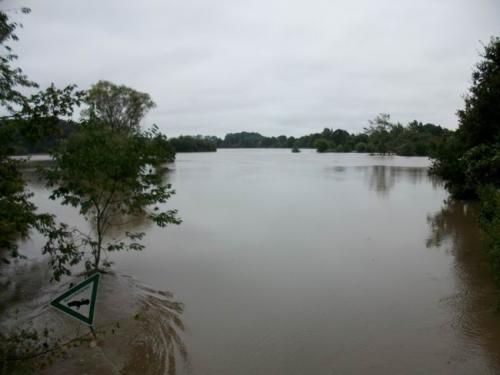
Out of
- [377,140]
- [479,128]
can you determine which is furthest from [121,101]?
[377,140]

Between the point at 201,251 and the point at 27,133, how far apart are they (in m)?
7.04

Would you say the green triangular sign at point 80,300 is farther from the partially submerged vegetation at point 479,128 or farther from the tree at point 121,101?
the tree at point 121,101

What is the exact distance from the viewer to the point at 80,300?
4.86 metres

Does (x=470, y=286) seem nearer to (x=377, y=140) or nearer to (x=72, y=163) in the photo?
(x=72, y=163)

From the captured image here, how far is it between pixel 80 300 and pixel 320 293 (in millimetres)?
4904

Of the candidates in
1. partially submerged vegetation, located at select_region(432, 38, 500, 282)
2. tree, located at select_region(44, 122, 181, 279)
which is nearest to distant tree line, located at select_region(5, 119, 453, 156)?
partially submerged vegetation, located at select_region(432, 38, 500, 282)

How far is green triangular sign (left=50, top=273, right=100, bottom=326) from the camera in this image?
4730 millimetres

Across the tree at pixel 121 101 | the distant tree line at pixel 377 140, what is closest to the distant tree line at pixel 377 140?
the distant tree line at pixel 377 140

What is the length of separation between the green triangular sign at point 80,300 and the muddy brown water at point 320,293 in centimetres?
94

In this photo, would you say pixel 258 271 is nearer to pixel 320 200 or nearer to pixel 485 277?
pixel 485 277

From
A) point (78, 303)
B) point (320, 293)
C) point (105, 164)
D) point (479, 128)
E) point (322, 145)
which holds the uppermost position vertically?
point (322, 145)

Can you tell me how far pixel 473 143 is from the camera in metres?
15.9

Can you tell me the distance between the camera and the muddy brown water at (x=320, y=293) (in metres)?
5.68

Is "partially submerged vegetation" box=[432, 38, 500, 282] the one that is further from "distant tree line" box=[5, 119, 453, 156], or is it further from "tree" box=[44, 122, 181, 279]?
"distant tree line" box=[5, 119, 453, 156]
